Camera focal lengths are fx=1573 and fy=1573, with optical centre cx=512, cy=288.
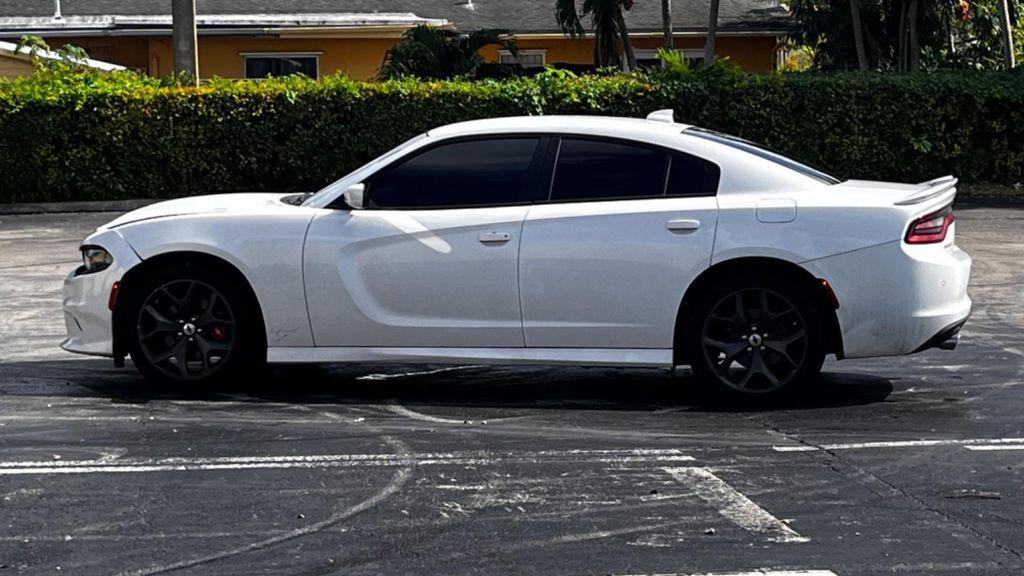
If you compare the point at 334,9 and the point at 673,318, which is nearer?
the point at 673,318

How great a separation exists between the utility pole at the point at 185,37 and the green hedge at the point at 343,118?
1.41m

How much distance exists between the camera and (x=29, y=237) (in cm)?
1864

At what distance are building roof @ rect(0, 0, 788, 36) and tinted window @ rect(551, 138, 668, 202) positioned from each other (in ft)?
73.1

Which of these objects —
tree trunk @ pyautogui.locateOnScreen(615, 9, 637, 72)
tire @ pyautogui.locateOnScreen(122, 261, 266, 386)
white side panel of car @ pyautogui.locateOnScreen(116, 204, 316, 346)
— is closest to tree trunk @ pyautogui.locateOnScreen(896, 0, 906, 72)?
tree trunk @ pyautogui.locateOnScreen(615, 9, 637, 72)

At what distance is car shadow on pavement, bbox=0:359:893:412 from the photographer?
8.50 meters

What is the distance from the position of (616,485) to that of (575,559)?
1121 mm

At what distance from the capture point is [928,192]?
8.35 metres

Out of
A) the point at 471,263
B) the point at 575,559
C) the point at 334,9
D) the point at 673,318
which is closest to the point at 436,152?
the point at 471,263

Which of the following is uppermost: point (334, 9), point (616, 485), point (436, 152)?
Result: point (334, 9)

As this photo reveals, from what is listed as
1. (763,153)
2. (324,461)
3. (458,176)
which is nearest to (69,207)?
(458,176)

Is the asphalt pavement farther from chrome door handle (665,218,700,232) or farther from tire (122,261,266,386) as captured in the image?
chrome door handle (665,218,700,232)

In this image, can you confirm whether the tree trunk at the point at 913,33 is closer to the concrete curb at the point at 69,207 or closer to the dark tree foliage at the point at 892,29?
the dark tree foliage at the point at 892,29

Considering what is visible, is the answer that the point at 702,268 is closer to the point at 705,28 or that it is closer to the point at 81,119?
the point at 81,119

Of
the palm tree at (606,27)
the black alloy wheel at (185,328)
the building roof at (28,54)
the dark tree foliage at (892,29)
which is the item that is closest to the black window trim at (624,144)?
the black alloy wheel at (185,328)
